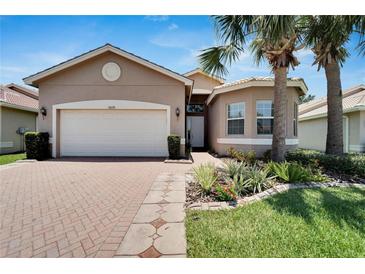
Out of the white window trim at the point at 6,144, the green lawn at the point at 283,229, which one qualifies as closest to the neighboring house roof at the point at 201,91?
the green lawn at the point at 283,229

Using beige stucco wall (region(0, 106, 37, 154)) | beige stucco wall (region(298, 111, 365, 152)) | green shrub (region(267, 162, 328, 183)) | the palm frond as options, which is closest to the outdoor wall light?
beige stucco wall (region(0, 106, 37, 154))

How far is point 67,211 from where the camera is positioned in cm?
375

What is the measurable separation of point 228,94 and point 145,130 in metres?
5.28

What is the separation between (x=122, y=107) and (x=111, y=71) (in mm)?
2039

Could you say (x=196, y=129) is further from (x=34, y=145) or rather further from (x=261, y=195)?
(x=261, y=195)

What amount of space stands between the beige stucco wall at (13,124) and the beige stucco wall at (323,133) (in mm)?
22472

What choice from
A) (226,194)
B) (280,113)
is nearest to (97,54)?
(280,113)

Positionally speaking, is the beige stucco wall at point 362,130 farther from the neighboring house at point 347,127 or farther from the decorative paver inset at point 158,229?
the decorative paver inset at point 158,229

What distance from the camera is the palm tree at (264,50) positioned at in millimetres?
6710

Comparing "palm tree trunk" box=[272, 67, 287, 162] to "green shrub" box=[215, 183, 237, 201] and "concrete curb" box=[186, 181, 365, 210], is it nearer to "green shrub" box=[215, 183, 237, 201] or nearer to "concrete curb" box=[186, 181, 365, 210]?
"concrete curb" box=[186, 181, 365, 210]

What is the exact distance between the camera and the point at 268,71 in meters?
9.17

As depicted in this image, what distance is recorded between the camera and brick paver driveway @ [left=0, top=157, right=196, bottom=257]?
2664 millimetres

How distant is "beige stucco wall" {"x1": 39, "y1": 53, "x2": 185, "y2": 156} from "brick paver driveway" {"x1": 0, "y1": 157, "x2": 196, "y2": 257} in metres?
4.81
